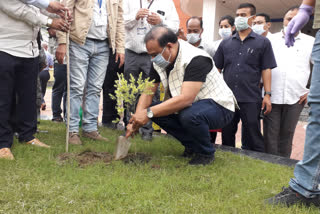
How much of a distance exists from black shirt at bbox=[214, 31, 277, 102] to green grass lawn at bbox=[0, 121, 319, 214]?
950mm

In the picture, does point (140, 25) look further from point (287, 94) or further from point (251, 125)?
point (287, 94)

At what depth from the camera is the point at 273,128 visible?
12.6ft

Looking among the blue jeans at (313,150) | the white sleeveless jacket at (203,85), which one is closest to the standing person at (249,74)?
the white sleeveless jacket at (203,85)

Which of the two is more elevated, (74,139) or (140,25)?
(140,25)

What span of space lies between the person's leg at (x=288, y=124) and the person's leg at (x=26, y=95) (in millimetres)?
3071

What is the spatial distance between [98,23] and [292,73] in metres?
2.54

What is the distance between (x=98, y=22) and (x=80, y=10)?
0.25 metres

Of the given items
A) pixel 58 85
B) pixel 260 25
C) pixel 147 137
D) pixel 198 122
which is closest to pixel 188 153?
pixel 198 122

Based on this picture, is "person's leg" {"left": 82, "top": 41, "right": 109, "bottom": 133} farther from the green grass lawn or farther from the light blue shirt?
the light blue shirt

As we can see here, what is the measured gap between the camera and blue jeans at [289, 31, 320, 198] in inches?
71.1

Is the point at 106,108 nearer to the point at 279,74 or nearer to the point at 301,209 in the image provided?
the point at 279,74

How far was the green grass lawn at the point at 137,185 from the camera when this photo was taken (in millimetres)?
1909

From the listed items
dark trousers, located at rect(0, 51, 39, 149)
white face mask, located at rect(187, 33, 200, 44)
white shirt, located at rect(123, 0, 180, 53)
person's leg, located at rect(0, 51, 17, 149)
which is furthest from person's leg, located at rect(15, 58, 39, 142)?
white face mask, located at rect(187, 33, 200, 44)

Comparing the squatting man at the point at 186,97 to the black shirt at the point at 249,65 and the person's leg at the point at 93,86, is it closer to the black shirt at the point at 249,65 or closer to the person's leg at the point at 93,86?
the black shirt at the point at 249,65
